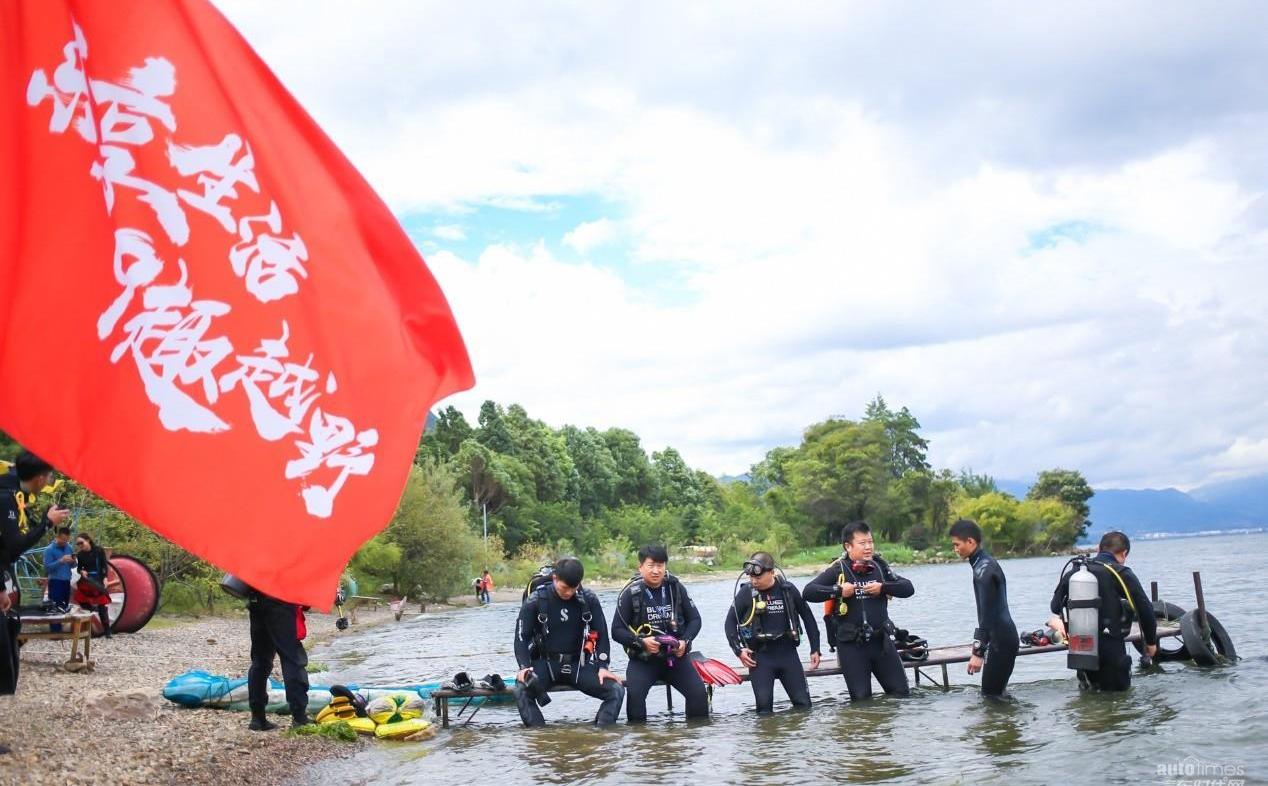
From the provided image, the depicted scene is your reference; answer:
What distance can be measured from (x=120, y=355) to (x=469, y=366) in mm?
1636

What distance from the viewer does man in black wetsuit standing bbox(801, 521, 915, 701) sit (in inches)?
444

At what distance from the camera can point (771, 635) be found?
11.1 m

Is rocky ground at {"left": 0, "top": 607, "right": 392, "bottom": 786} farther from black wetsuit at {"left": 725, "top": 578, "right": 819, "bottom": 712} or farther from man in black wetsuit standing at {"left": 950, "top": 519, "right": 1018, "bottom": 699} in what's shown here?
man in black wetsuit standing at {"left": 950, "top": 519, "right": 1018, "bottom": 699}

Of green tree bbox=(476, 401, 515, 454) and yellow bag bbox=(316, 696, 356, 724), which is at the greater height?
green tree bbox=(476, 401, 515, 454)

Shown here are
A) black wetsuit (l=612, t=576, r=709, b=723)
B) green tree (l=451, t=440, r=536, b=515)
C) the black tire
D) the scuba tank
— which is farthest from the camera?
green tree (l=451, t=440, r=536, b=515)

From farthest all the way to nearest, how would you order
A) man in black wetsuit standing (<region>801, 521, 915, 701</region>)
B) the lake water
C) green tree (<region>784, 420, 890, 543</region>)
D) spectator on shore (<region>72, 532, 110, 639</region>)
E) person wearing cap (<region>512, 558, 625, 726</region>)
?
green tree (<region>784, 420, 890, 543</region>), spectator on shore (<region>72, 532, 110, 639</region>), man in black wetsuit standing (<region>801, 521, 915, 701</region>), person wearing cap (<region>512, 558, 625, 726</region>), the lake water

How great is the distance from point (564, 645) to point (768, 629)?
2135mm

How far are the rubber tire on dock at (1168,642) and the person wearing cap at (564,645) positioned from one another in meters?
5.87

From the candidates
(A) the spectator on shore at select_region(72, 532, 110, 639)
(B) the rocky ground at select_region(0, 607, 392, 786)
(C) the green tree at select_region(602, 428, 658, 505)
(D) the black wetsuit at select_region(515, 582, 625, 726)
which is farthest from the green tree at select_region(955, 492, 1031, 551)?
(B) the rocky ground at select_region(0, 607, 392, 786)

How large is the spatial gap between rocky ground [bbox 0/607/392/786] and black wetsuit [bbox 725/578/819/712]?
406 cm

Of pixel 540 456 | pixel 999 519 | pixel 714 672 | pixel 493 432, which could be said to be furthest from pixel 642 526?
pixel 714 672

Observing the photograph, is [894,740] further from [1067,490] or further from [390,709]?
[1067,490]

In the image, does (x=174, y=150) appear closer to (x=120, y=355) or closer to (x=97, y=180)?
(x=97, y=180)

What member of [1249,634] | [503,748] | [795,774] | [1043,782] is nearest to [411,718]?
[503,748]
